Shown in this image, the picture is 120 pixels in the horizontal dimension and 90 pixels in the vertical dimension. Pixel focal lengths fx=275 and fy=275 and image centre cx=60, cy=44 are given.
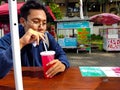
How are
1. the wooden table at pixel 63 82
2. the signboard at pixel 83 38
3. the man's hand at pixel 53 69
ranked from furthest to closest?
the signboard at pixel 83 38
the man's hand at pixel 53 69
the wooden table at pixel 63 82

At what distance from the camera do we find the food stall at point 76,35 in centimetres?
1382

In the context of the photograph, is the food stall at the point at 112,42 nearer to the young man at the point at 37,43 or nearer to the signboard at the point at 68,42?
the signboard at the point at 68,42

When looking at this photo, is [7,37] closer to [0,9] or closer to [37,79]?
[37,79]

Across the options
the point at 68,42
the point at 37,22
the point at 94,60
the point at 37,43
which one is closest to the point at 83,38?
the point at 68,42

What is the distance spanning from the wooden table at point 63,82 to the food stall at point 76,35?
1175cm

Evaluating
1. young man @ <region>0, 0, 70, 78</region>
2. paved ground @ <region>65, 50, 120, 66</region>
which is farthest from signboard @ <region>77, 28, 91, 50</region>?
young man @ <region>0, 0, 70, 78</region>

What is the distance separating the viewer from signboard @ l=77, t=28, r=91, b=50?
1379 centimetres

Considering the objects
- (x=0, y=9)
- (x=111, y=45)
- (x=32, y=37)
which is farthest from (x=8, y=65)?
(x=111, y=45)

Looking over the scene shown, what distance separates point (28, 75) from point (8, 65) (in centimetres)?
28

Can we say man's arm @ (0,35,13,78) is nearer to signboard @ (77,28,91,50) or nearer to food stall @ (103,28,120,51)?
signboard @ (77,28,91,50)

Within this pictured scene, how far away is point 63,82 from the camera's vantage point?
6.15 ft

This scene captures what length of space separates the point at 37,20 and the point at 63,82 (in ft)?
2.50

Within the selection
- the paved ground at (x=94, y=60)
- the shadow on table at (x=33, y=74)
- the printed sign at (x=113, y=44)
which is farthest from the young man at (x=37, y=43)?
the printed sign at (x=113, y=44)

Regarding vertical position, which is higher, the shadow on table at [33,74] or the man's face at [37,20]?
the man's face at [37,20]
